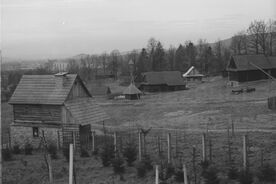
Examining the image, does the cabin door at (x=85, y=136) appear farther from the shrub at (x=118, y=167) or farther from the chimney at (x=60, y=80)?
→ the shrub at (x=118, y=167)

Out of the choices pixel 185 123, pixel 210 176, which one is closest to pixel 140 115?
pixel 185 123

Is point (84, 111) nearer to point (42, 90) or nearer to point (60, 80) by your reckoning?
point (60, 80)

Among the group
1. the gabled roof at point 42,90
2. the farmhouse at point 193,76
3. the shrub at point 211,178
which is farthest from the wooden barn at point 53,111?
the farmhouse at point 193,76

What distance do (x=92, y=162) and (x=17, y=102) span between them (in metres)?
8.79

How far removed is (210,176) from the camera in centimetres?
1230

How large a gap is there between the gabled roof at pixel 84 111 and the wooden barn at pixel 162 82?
1307 inches

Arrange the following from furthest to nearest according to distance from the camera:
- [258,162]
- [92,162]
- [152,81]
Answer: [152,81]
[92,162]
[258,162]

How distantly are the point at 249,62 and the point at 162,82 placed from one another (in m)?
13.9

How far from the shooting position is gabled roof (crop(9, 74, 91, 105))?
2289cm

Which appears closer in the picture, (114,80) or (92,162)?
(92,162)

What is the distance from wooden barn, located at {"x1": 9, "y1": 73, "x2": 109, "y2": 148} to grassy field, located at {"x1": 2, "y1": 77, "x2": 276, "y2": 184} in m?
2.38

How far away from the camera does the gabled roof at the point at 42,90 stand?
22.9 metres

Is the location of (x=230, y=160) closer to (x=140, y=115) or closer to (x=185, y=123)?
(x=185, y=123)

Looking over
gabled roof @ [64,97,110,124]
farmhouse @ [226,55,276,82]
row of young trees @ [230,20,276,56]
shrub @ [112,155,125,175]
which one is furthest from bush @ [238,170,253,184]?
row of young trees @ [230,20,276,56]
